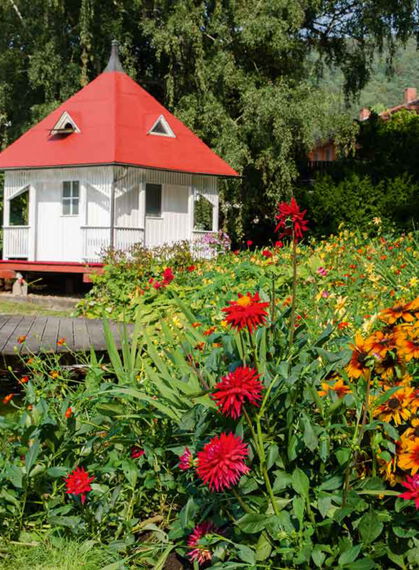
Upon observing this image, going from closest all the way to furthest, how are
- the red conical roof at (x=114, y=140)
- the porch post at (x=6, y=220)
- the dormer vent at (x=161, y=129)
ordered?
the red conical roof at (x=114, y=140)
the dormer vent at (x=161, y=129)
the porch post at (x=6, y=220)

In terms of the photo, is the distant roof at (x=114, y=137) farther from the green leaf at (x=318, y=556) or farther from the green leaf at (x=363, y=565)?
the green leaf at (x=363, y=565)

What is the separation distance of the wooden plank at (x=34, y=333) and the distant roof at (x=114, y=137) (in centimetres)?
696

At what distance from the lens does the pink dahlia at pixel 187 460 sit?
2.63 meters

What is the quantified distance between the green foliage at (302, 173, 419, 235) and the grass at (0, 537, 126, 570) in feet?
46.6

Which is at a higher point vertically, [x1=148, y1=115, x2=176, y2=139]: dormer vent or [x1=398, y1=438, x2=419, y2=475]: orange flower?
[x1=148, y1=115, x2=176, y2=139]: dormer vent

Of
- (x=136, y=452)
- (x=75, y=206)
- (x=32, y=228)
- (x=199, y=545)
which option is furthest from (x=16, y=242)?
(x=199, y=545)

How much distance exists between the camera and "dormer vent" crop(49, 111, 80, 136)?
57.2 feet

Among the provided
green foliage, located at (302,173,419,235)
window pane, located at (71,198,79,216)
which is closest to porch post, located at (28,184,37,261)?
window pane, located at (71,198,79,216)

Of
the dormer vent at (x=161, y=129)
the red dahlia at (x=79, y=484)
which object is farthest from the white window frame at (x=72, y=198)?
the red dahlia at (x=79, y=484)

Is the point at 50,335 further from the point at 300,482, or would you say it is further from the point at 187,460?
the point at 300,482

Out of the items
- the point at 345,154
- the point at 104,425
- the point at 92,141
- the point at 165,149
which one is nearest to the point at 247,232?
the point at 345,154

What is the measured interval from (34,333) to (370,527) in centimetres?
599

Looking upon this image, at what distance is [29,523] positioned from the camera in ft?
9.92

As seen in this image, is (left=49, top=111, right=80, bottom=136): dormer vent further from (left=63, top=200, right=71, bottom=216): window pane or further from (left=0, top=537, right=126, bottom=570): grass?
(left=0, top=537, right=126, bottom=570): grass
